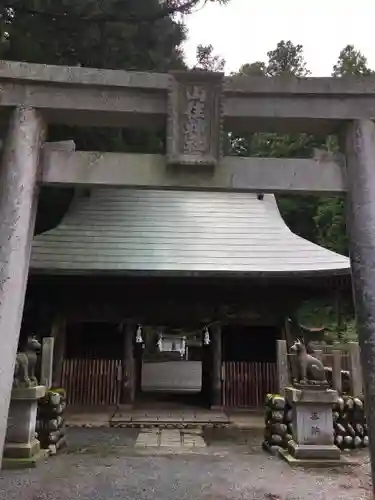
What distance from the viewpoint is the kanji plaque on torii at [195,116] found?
4.44 meters

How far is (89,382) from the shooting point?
11.1m

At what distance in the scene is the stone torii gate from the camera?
172 inches

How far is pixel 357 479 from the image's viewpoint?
6090mm

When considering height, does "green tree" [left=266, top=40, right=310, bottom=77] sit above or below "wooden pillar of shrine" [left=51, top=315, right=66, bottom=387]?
above

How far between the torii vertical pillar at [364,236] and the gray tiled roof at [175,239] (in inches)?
211

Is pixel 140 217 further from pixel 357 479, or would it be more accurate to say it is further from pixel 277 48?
pixel 277 48

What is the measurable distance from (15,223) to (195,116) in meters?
1.76

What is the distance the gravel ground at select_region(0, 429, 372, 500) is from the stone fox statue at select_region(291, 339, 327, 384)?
117 cm

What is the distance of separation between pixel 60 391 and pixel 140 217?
19.2 ft

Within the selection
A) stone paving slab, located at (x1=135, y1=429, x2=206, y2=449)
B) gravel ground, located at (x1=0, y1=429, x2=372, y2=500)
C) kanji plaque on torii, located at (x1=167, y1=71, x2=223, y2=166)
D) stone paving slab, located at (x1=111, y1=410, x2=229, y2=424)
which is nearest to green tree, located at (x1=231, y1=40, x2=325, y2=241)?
stone paving slab, located at (x1=111, y1=410, x2=229, y2=424)

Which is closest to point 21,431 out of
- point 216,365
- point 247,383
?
point 216,365

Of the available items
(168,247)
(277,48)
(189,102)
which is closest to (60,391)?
(168,247)

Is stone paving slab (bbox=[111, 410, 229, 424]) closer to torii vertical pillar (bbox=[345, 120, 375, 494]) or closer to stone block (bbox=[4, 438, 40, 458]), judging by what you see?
stone block (bbox=[4, 438, 40, 458])

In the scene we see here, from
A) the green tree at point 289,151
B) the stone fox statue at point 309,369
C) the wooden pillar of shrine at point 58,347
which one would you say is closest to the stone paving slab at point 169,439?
the stone fox statue at point 309,369
